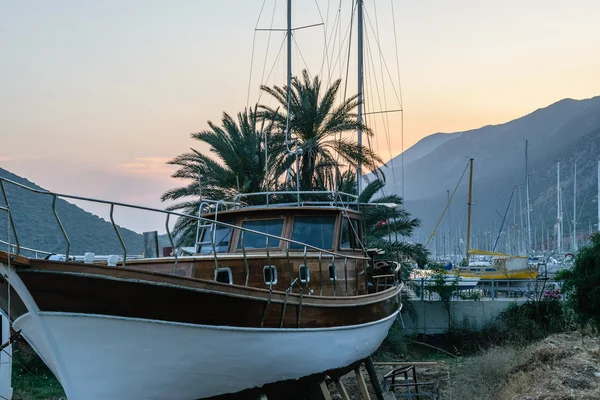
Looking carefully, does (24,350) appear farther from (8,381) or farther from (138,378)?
(138,378)

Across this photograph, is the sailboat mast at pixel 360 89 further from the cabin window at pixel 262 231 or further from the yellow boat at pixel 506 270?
the yellow boat at pixel 506 270

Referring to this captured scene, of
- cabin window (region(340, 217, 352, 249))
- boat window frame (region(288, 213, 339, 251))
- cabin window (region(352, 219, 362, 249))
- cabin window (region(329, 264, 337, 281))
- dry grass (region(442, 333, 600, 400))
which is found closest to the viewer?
cabin window (region(329, 264, 337, 281))

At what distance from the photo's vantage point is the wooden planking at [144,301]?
27.6ft

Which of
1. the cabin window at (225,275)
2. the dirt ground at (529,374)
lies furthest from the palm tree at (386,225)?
the cabin window at (225,275)

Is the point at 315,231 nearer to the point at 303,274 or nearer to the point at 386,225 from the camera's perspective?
the point at 303,274

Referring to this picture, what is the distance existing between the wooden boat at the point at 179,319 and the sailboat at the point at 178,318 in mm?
14

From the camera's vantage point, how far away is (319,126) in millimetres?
23797

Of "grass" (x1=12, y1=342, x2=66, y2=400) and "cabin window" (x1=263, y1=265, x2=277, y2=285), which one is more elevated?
"cabin window" (x1=263, y1=265, x2=277, y2=285)

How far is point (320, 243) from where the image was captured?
12.3m

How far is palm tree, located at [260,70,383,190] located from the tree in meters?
8.26

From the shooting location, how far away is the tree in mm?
16369

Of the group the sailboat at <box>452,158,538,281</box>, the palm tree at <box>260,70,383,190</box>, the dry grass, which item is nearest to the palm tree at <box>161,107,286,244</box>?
the palm tree at <box>260,70,383,190</box>

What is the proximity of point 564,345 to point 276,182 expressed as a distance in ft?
35.0

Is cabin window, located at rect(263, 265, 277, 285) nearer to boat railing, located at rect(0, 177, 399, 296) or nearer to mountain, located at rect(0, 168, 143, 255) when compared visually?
boat railing, located at rect(0, 177, 399, 296)
